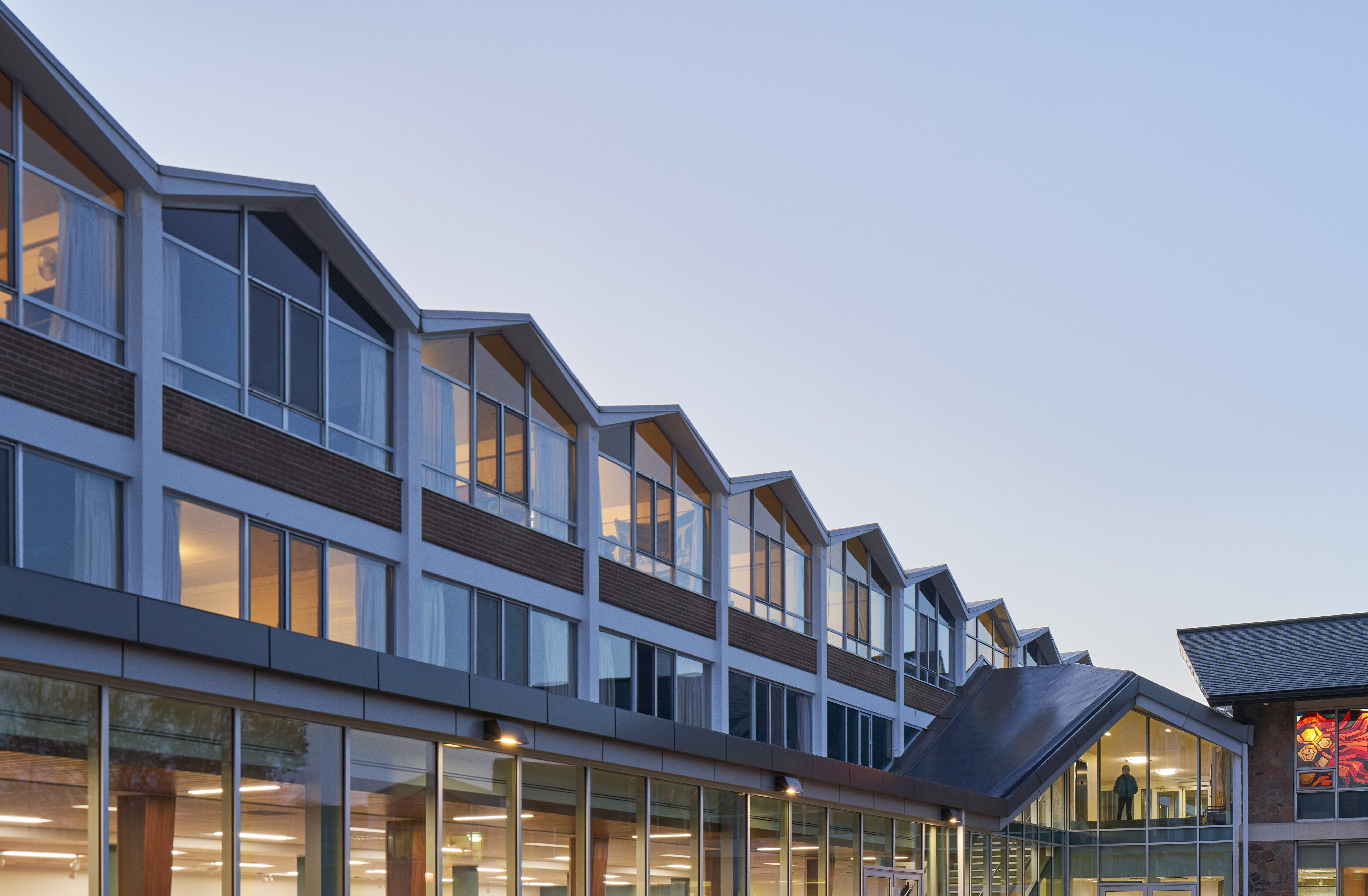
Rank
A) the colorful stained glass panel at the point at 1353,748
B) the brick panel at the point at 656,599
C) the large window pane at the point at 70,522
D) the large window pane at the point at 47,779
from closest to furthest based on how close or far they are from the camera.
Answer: the large window pane at the point at 47,779, the large window pane at the point at 70,522, the brick panel at the point at 656,599, the colorful stained glass panel at the point at 1353,748

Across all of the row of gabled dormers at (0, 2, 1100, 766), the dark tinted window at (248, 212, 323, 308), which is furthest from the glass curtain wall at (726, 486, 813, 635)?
the dark tinted window at (248, 212, 323, 308)

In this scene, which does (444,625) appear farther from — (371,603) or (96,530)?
(96,530)

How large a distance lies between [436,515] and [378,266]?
3.53 meters

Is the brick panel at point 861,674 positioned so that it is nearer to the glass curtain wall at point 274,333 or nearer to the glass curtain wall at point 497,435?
the glass curtain wall at point 497,435

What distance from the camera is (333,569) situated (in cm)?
1775

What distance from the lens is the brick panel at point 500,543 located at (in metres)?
19.6

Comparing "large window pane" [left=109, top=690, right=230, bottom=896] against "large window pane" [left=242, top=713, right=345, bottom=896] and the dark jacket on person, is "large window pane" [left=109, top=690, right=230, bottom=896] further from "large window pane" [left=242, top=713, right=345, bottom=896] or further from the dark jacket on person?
the dark jacket on person

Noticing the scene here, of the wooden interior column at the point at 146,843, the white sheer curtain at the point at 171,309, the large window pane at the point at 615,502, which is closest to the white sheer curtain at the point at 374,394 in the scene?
the white sheer curtain at the point at 171,309

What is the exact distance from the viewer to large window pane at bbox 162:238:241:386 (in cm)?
1577

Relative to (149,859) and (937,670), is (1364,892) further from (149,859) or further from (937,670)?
(149,859)

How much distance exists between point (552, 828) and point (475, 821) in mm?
1435

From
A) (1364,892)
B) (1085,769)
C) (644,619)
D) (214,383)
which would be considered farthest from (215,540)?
(1364,892)

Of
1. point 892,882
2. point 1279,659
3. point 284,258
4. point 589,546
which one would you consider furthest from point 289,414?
point 1279,659

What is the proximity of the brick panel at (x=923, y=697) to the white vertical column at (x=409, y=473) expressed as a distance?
18061 mm
